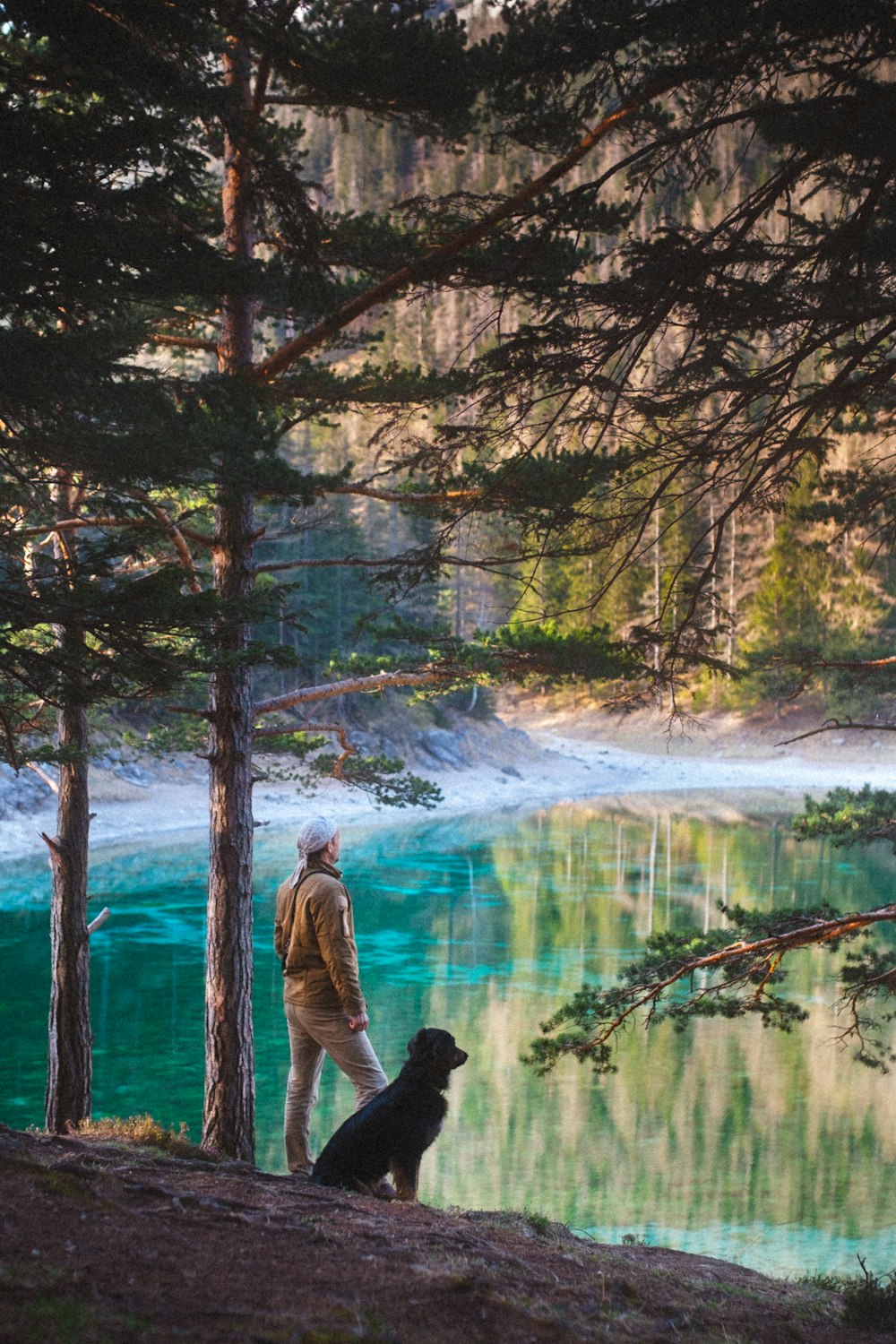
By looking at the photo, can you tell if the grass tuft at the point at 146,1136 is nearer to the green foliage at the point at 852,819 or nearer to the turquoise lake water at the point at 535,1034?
the turquoise lake water at the point at 535,1034

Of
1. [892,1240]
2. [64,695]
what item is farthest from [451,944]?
[64,695]

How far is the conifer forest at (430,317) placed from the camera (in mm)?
4262

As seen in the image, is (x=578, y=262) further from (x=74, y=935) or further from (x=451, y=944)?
(x=451, y=944)

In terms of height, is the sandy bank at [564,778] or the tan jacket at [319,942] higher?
the tan jacket at [319,942]

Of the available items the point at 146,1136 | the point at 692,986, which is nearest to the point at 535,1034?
the point at 692,986

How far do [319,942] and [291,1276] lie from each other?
232 cm

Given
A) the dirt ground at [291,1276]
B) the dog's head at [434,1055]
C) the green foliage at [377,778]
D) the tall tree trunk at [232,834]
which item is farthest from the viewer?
the green foliage at [377,778]

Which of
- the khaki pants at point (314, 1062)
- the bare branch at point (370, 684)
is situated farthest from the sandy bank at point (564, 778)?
the khaki pants at point (314, 1062)

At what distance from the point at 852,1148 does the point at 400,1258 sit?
30.2 ft

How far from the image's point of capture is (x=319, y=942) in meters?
5.53

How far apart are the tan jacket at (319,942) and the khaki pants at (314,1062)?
0.30 ft

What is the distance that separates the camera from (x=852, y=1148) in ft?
37.5

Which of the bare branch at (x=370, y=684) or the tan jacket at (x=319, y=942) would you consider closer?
the tan jacket at (x=319, y=942)

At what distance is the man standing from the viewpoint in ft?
18.0
